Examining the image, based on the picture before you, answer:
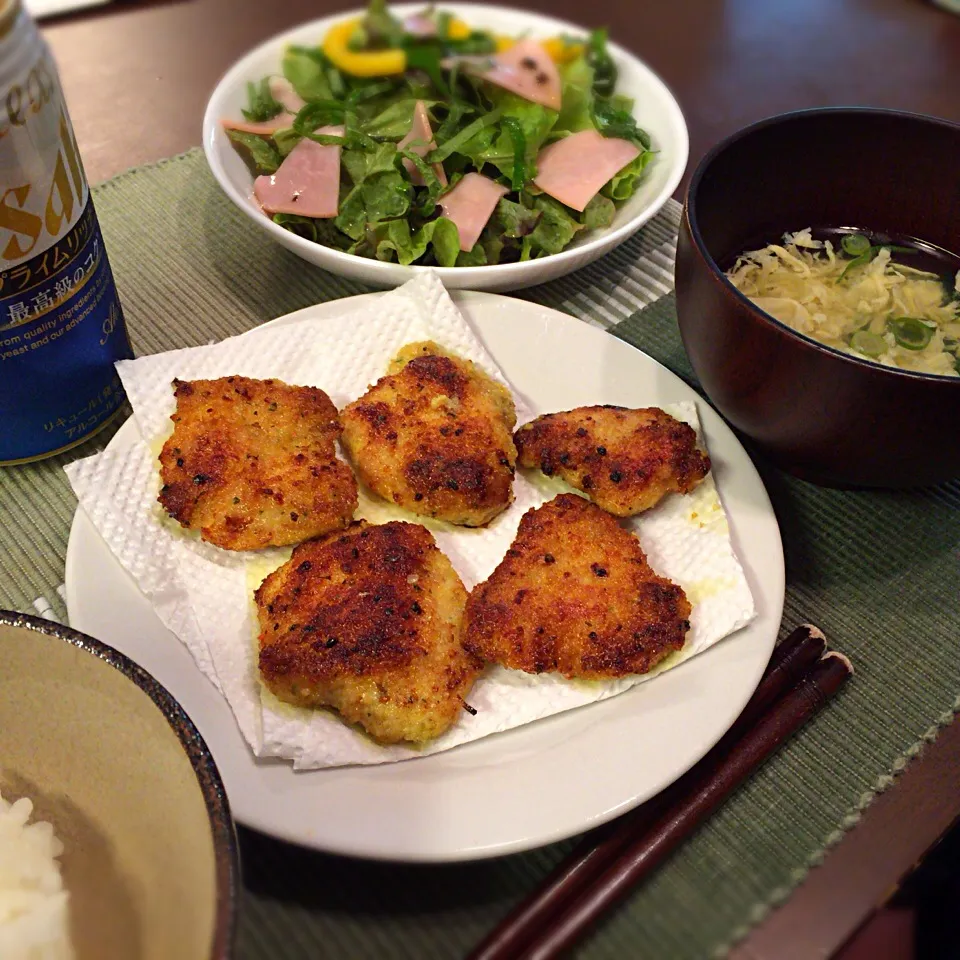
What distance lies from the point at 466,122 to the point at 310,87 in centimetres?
47

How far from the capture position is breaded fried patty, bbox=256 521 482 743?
1331 millimetres

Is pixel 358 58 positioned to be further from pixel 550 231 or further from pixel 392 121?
pixel 550 231

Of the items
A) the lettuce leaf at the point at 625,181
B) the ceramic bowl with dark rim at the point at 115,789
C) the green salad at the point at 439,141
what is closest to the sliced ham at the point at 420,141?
the green salad at the point at 439,141

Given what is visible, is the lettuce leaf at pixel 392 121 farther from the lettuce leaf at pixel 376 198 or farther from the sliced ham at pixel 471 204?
the sliced ham at pixel 471 204

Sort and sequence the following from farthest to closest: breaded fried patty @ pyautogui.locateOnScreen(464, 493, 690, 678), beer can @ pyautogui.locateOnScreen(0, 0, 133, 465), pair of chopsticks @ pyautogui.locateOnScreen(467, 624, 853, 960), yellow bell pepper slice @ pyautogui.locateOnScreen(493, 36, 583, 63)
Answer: yellow bell pepper slice @ pyautogui.locateOnScreen(493, 36, 583, 63)
breaded fried patty @ pyautogui.locateOnScreen(464, 493, 690, 678)
beer can @ pyautogui.locateOnScreen(0, 0, 133, 465)
pair of chopsticks @ pyautogui.locateOnScreen(467, 624, 853, 960)

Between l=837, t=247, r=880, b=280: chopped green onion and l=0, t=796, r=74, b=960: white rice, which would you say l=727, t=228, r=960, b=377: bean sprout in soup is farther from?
l=0, t=796, r=74, b=960: white rice

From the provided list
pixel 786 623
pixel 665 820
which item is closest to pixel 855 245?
pixel 786 623

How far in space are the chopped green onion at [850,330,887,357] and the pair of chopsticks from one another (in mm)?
547

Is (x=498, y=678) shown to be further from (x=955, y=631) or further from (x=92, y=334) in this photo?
Answer: (x=92, y=334)

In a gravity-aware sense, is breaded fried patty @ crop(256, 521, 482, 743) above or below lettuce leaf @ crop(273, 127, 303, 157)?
below

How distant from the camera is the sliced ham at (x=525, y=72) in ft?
7.98

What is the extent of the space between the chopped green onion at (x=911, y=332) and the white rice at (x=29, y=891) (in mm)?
1633

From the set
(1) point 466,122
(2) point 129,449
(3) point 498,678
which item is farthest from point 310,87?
(3) point 498,678

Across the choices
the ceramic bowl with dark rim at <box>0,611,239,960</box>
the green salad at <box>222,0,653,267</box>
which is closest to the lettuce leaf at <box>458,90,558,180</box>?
the green salad at <box>222,0,653,267</box>
